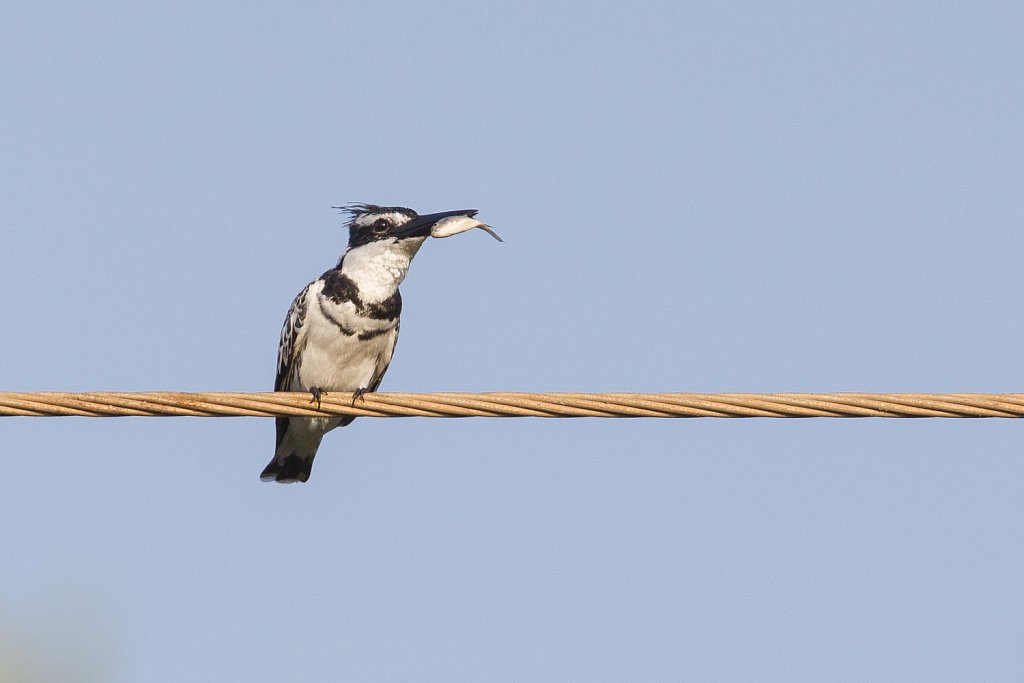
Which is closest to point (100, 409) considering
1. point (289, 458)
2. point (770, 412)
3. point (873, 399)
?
point (770, 412)

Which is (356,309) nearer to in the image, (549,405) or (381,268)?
(381,268)

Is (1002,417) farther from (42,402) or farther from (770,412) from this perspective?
(42,402)

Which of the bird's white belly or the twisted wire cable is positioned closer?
the twisted wire cable

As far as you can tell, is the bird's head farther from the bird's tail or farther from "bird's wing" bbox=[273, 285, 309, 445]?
the bird's tail

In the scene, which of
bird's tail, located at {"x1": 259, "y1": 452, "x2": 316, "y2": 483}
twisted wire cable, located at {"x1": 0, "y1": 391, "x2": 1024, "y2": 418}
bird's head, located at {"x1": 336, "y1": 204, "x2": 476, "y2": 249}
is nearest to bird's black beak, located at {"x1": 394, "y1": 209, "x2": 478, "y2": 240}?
bird's head, located at {"x1": 336, "y1": 204, "x2": 476, "y2": 249}

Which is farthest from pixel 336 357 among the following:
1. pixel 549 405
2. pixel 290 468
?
pixel 549 405

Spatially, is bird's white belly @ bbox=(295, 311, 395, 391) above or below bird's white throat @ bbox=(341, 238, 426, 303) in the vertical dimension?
below

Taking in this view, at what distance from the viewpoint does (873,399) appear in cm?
482

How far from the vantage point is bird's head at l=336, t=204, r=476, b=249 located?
7.73 meters

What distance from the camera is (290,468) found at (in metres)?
8.73

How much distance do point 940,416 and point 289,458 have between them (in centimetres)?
478

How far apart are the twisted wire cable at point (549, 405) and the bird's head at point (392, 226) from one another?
8.76 ft

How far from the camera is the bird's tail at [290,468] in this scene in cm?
872

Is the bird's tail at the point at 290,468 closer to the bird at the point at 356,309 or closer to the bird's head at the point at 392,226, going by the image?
the bird at the point at 356,309
